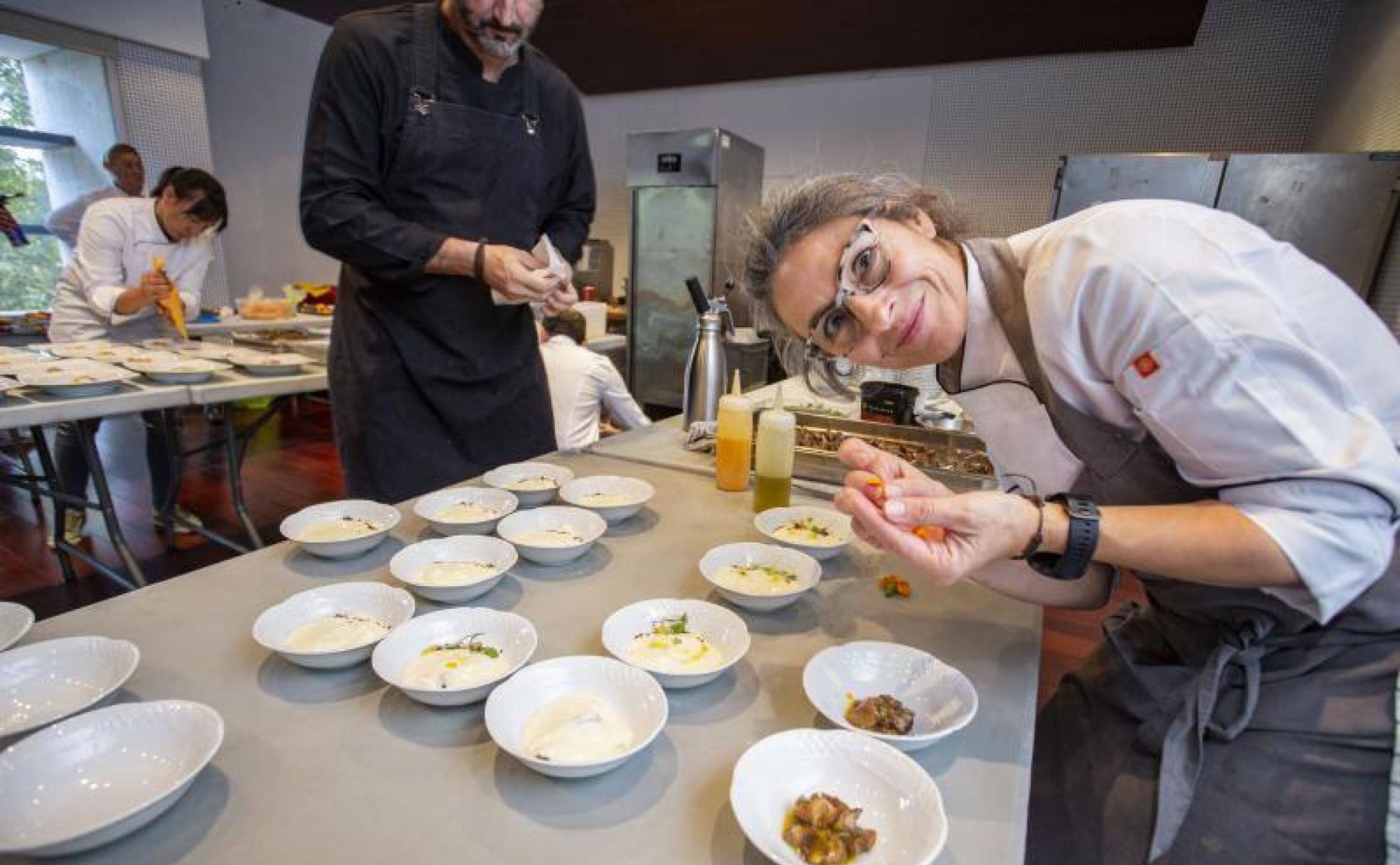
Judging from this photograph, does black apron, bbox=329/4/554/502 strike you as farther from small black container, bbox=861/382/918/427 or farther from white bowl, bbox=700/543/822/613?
small black container, bbox=861/382/918/427

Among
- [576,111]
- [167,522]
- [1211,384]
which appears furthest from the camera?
[167,522]

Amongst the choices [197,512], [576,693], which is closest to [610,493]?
[576,693]

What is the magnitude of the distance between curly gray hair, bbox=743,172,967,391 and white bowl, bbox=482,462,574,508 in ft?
2.09

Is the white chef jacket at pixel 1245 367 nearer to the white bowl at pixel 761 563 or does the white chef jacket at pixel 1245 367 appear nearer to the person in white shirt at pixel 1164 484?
the person in white shirt at pixel 1164 484

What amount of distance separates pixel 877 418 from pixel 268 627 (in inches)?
69.0

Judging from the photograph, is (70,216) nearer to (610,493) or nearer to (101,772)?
(610,493)

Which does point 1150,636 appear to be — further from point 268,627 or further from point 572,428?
point 572,428

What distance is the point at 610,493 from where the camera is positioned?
57.9 inches

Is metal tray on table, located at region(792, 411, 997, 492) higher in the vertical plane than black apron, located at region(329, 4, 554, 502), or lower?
lower

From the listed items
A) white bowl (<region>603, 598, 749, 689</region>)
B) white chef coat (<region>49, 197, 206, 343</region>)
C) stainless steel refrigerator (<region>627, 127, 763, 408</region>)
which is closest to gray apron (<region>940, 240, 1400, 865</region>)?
white bowl (<region>603, 598, 749, 689</region>)

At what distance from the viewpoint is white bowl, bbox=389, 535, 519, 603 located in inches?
38.9

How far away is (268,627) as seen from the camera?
0.88m

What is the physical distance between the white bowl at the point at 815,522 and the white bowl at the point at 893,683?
11.4 inches

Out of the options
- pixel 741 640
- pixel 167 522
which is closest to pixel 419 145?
pixel 741 640
